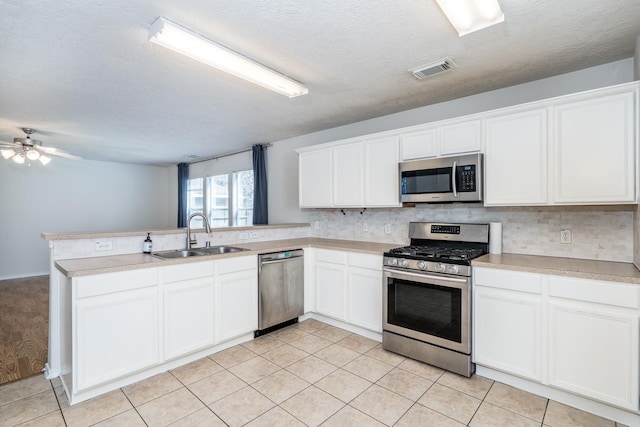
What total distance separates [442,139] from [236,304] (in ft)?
8.27

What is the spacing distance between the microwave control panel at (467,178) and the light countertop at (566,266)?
60cm

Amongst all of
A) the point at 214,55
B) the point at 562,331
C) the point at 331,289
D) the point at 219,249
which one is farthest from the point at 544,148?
the point at 219,249

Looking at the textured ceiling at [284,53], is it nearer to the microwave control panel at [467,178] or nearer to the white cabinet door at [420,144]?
the white cabinet door at [420,144]

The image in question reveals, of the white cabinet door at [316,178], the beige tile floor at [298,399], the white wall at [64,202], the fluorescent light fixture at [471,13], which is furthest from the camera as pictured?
the white wall at [64,202]

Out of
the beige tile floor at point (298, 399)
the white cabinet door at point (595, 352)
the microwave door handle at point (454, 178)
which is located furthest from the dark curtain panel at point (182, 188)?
the white cabinet door at point (595, 352)

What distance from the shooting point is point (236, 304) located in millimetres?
3078

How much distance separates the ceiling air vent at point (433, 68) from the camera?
2475 millimetres

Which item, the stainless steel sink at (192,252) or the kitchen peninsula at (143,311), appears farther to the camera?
the stainless steel sink at (192,252)

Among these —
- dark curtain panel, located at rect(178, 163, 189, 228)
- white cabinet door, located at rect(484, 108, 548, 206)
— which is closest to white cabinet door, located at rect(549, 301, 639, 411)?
white cabinet door, located at rect(484, 108, 548, 206)

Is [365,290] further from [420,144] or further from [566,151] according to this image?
[566,151]

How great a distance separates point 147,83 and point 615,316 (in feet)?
13.0

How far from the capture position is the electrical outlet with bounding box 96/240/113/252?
271cm

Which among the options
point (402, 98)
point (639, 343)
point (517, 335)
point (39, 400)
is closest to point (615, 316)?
point (639, 343)

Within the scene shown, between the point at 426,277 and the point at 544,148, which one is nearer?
the point at 544,148
